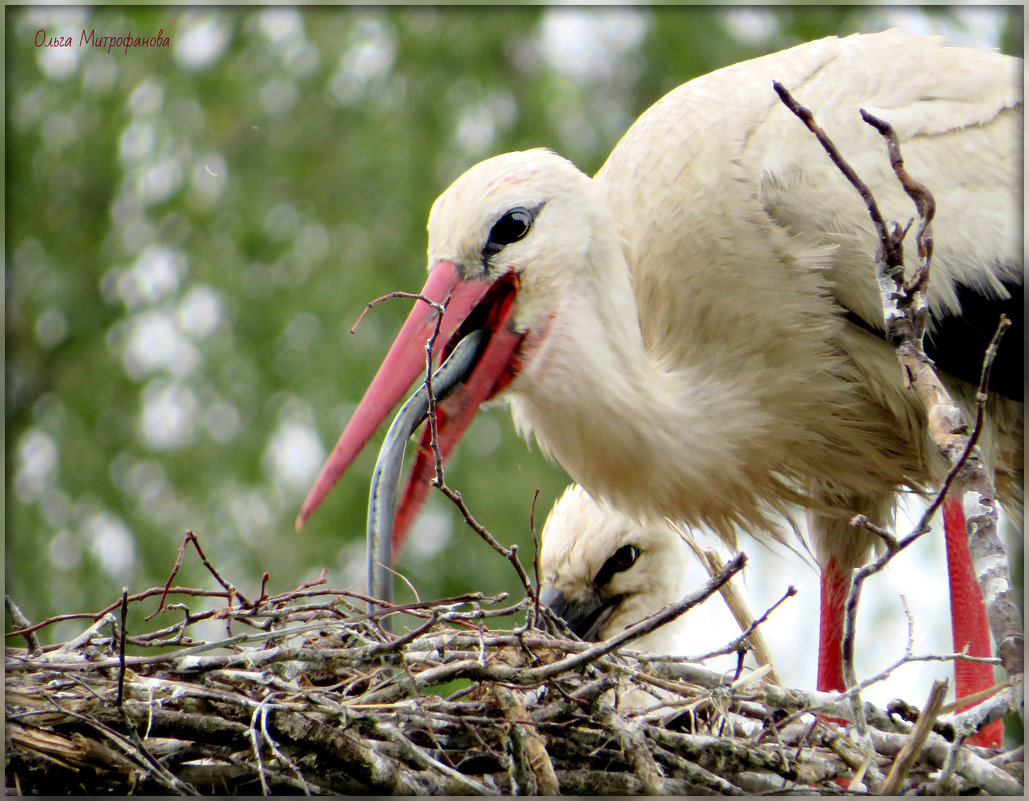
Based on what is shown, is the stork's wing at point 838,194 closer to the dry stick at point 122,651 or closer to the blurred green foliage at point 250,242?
the dry stick at point 122,651

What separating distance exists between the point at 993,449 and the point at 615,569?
1.03 m

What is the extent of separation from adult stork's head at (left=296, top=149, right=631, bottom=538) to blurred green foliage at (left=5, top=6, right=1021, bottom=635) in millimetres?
2298

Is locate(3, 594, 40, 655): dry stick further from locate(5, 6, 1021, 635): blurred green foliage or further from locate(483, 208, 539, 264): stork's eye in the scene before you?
locate(5, 6, 1021, 635): blurred green foliage

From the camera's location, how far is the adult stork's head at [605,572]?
3.20 metres

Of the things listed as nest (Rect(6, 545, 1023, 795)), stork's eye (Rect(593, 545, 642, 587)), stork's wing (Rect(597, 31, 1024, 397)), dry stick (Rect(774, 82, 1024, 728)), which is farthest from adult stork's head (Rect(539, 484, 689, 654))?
dry stick (Rect(774, 82, 1024, 728))

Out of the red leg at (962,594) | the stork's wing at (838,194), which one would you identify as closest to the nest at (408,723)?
the red leg at (962,594)

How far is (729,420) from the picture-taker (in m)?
2.69

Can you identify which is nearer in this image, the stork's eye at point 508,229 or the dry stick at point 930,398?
the dry stick at point 930,398

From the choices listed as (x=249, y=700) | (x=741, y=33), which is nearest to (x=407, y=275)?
(x=741, y=33)

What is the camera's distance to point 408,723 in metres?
1.99

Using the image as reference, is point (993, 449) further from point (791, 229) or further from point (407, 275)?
point (407, 275)

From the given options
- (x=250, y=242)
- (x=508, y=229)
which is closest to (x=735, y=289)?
(x=508, y=229)

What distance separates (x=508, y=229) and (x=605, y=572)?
1092mm

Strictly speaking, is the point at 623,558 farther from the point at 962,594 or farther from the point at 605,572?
the point at 962,594
